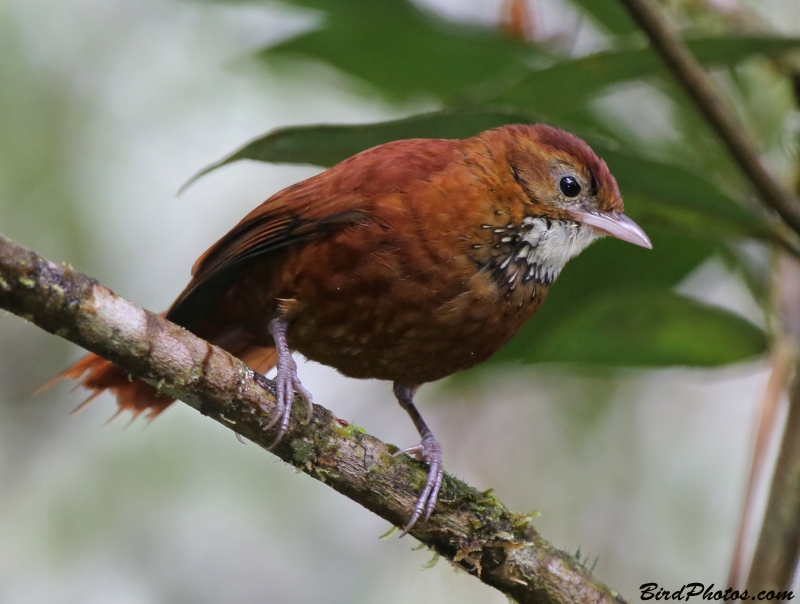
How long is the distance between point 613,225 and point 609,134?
1040 mm

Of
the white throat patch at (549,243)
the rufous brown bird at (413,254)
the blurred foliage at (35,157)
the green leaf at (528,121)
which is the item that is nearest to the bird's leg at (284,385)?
the rufous brown bird at (413,254)

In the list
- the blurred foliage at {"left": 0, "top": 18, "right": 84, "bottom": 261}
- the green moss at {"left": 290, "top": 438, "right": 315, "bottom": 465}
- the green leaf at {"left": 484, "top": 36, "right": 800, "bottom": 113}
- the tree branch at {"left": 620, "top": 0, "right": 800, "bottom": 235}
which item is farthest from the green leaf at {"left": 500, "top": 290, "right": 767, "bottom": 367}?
the blurred foliage at {"left": 0, "top": 18, "right": 84, "bottom": 261}

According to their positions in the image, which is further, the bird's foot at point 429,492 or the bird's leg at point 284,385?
the bird's foot at point 429,492

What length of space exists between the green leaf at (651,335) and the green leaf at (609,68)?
2.36 ft

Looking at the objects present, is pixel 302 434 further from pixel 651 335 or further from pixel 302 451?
pixel 651 335

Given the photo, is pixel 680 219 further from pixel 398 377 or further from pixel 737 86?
pixel 398 377

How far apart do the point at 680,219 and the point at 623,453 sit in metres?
2.92

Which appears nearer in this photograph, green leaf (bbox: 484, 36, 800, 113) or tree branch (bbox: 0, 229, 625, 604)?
tree branch (bbox: 0, 229, 625, 604)

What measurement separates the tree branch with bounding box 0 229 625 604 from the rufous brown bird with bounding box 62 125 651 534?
0.10 meters

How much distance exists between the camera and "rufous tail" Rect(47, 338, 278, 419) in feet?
9.85

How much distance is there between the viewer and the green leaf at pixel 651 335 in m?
3.06

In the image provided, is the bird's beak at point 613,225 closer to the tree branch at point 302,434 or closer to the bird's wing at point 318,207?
the bird's wing at point 318,207

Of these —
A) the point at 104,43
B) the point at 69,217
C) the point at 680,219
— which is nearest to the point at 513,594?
the point at 680,219

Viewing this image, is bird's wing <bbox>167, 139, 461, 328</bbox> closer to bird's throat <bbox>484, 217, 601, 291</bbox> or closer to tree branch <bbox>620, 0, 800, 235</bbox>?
bird's throat <bbox>484, 217, 601, 291</bbox>
